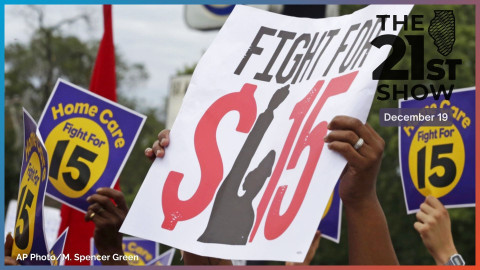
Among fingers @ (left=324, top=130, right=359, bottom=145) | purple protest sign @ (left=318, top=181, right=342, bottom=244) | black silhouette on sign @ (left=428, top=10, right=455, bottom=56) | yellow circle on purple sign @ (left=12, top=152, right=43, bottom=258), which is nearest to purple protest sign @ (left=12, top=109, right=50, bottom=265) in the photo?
yellow circle on purple sign @ (left=12, top=152, right=43, bottom=258)

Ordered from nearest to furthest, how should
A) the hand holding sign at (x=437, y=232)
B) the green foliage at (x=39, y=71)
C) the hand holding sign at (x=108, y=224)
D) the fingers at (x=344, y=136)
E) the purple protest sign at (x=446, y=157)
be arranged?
the fingers at (x=344, y=136), the hand holding sign at (x=437, y=232), the hand holding sign at (x=108, y=224), the purple protest sign at (x=446, y=157), the green foliage at (x=39, y=71)

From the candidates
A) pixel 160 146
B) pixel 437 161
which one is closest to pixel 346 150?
pixel 160 146

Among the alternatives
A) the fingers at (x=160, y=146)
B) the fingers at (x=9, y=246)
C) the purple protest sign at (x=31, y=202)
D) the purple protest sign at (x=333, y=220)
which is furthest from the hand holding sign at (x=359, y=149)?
the purple protest sign at (x=333, y=220)

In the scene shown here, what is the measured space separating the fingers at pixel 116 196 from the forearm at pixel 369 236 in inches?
51.1

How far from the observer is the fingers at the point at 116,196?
439cm

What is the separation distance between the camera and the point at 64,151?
15.5ft

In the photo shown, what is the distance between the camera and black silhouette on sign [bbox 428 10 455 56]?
5.00 metres

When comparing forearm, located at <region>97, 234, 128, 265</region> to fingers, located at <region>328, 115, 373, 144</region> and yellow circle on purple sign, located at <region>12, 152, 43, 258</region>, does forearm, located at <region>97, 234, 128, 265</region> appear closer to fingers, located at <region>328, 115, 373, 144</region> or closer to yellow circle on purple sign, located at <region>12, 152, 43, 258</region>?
yellow circle on purple sign, located at <region>12, 152, 43, 258</region>

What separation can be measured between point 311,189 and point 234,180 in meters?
0.38

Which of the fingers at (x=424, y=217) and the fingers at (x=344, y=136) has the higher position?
the fingers at (x=344, y=136)

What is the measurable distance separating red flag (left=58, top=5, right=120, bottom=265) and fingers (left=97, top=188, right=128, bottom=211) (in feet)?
1.50

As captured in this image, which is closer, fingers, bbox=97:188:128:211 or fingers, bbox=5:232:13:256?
fingers, bbox=5:232:13:256

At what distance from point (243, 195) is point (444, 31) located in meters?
2.10

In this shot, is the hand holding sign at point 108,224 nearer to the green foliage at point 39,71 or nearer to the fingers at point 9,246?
the fingers at point 9,246
